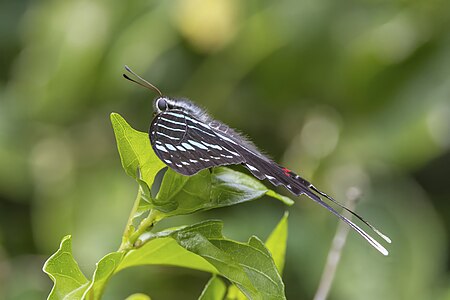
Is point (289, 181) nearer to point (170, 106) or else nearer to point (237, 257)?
point (237, 257)

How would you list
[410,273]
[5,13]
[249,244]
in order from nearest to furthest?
[249,244] < [410,273] < [5,13]

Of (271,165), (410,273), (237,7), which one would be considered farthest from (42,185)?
(271,165)

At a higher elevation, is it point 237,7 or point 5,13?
point 237,7

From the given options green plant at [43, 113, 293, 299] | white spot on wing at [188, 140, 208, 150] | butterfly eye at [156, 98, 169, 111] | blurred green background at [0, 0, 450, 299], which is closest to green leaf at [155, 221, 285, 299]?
green plant at [43, 113, 293, 299]

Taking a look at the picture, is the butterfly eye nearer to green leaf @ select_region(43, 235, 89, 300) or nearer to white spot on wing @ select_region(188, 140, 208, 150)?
white spot on wing @ select_region(188, 140, 208, 150)

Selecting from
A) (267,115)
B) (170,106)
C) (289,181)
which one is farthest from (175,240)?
(267,115)

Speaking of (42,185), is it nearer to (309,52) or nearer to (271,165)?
(309,52)
